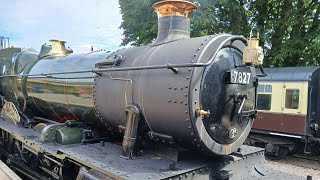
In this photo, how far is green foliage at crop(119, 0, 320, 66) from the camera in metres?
13.9

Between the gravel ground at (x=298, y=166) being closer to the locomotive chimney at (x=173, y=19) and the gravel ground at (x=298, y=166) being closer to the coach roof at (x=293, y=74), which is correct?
the coach roof at (x=293, y=74)

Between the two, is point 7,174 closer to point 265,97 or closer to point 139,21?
point 265,97

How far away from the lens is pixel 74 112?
506 centimetres

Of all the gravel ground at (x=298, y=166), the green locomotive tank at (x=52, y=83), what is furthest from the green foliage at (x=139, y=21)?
the green locomotive tank at (x=52, y=83)

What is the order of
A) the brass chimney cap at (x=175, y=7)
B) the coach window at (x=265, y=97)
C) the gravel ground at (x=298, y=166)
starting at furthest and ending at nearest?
the coach window at (x=265, y=97), the gravel ground at (x=298, y=166), the brass chimney cap at (x=175, y=7)

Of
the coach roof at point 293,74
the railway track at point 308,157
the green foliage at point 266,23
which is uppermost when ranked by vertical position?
the green foliage at point 266,23

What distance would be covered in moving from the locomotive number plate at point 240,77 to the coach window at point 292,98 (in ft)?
23.5

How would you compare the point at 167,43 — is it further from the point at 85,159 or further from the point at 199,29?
the point at 199,29

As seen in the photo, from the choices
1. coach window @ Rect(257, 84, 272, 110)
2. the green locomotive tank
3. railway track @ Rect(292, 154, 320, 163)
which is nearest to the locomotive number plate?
the green locomotive tank

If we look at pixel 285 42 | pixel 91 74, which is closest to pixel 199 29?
pixel 285 42

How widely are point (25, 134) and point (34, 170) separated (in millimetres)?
661

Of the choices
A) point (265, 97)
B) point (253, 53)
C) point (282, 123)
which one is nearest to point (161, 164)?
point (253, 53)

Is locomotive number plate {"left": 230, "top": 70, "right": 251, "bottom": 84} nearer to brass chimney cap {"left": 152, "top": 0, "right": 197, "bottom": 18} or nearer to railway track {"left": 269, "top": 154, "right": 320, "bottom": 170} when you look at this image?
brass chimney cap {"left": 152, "top": 0, "right": 197, "bottom": 18}

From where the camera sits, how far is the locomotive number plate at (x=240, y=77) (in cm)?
343
